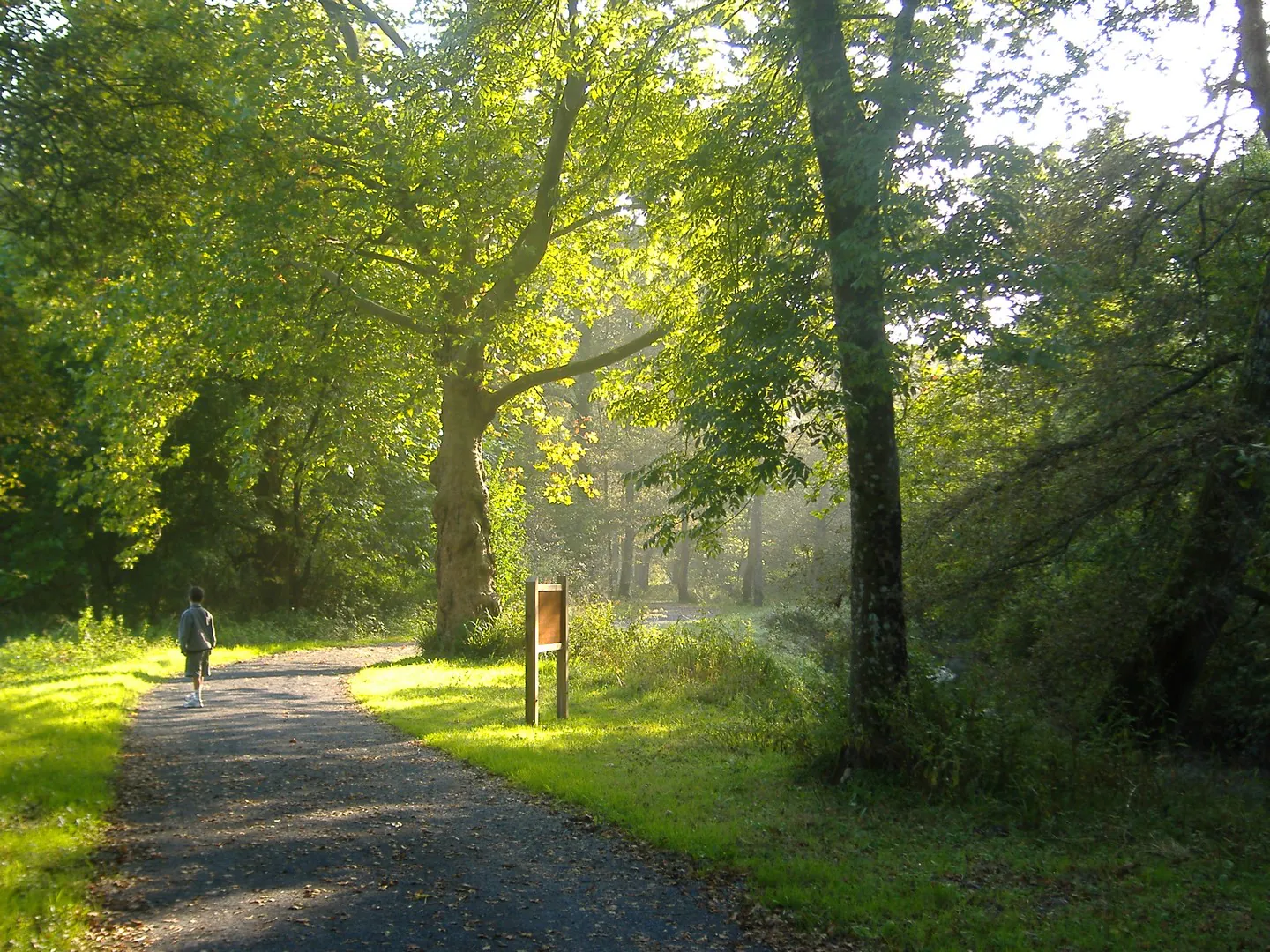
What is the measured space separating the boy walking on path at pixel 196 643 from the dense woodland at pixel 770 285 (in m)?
A: 3.27

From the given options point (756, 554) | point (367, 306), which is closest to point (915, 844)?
point (367, 306)

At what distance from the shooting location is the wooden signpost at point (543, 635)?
12.6 metres

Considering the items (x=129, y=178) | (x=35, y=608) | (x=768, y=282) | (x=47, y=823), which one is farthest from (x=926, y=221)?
(x=35, y=608)

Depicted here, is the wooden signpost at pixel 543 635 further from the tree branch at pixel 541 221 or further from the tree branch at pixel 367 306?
the tree branch at pixel 541 221

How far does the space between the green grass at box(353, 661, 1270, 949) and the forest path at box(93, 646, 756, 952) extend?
0.55 metres

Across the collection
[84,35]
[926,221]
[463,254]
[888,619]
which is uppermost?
[463,254]

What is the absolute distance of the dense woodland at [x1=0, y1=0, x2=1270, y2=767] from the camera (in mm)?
8969

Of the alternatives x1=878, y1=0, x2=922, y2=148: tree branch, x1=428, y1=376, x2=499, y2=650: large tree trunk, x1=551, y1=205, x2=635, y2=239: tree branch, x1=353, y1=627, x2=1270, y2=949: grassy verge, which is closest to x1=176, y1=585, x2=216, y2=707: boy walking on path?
x1=353, y1=627, x2=1270, y2=949: grassy verge

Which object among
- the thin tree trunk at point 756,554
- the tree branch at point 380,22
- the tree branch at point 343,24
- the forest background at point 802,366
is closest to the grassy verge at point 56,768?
the forest background at point 802,366

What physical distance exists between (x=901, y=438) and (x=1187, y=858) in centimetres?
804

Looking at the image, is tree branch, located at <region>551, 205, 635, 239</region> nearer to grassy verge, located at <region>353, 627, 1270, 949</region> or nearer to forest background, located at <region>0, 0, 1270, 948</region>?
forest background, located at <region>0, 0, 1270, 948</region>

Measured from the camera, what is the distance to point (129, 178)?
9492mm

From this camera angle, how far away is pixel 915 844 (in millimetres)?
7523

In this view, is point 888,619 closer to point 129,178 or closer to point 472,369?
point 129,178
